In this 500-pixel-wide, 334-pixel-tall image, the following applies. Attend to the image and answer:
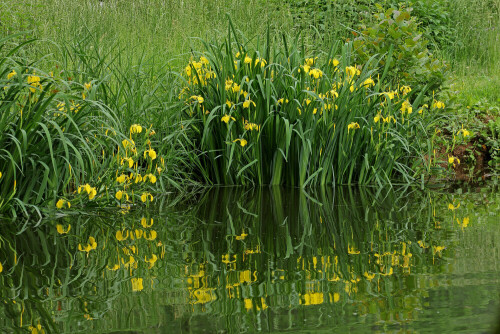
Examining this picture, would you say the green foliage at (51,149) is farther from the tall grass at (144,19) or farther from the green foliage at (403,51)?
the tall grass at (144,19)

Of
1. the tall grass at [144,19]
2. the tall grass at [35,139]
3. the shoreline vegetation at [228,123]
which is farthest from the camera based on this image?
the tall grass at [144,19]

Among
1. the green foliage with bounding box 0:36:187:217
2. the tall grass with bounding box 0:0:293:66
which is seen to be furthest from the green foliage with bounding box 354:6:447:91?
the green foliage with bounding box 0:36:187:217

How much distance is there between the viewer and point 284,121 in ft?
16.6

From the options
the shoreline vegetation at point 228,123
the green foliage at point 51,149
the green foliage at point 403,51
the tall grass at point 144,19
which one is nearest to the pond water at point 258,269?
the green foliage at point 51,149

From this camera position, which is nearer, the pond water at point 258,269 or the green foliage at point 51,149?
the pond water at point 258,269

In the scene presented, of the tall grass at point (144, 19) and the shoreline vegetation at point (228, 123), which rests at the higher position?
the tall grass at point (144, 19)

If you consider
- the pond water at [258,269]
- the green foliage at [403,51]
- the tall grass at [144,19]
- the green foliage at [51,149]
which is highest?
the tall grass at [144,19]

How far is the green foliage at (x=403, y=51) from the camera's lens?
5.95 meters

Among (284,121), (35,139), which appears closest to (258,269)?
(35,139)

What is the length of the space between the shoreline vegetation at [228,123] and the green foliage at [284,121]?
0.01 m

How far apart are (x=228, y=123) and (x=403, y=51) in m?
1.87

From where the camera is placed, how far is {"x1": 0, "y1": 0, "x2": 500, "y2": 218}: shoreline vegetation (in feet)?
12.9

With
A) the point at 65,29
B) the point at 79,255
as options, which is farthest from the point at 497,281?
the point at 65,29

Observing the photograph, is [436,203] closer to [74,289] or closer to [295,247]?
[295,247]
